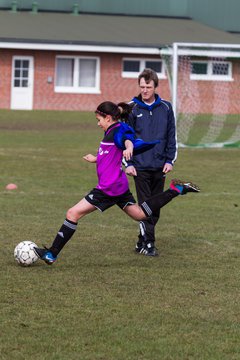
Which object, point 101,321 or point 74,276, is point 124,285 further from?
point 101,321

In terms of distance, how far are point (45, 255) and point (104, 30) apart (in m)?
34.3

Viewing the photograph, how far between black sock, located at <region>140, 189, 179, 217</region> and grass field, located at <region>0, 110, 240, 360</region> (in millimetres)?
533

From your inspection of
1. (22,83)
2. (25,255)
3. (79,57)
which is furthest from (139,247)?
(79,57)

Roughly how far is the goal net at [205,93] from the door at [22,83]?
722 centimetres

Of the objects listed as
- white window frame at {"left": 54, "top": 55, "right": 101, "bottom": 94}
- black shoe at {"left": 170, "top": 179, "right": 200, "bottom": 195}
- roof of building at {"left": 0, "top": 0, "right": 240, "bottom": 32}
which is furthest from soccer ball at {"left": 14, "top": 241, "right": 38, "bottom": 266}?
roof of building at {"left": 0, "top": 0, "right": 240, "bottom": 32}

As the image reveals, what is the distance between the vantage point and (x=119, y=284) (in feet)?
27.3

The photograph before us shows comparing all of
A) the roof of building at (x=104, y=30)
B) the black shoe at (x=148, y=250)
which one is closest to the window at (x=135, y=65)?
the roof of building at (x=104, y=30)

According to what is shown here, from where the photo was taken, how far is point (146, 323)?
6969 mm

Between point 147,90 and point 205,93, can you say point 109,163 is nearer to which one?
point 147,90

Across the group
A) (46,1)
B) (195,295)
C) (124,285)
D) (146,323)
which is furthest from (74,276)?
(46,1)

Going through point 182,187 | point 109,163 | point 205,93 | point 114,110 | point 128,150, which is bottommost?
point 205,93

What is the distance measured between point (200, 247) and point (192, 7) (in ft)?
124

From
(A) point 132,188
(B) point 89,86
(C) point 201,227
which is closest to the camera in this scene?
(C) point 201,227

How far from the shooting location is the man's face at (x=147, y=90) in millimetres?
9625
